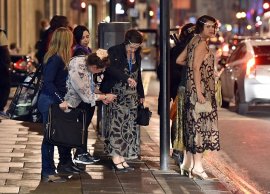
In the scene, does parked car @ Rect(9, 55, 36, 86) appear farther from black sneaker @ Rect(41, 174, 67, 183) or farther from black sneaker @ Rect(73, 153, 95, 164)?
black sneaker @ Rect(41, 174, 67, 183)

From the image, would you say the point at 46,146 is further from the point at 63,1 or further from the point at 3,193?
the point at 63,1

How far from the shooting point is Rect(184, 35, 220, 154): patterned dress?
9.75m

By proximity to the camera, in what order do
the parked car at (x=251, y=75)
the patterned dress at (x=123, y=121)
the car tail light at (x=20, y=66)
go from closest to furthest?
the patterned dress at (x=123, y=121), the parked car at (x=251, y=75), the car tail light at (x=20, y=66)

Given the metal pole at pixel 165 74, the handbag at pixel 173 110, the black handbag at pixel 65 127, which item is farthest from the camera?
the handbag at pixel 173 110

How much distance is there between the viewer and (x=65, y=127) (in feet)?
30.6

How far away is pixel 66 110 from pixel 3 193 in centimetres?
121

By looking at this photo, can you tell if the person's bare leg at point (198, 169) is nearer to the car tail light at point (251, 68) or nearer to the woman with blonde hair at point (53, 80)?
the woman with blonde hair at point (53, 80)

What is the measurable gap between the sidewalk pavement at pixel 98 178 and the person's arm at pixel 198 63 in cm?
102

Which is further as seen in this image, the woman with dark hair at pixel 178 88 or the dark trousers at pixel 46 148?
the woman with dark hair at pixel 178 88

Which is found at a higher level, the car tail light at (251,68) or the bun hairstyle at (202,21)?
the bun hairstyle at (202,21)

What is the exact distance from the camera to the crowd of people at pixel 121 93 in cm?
946

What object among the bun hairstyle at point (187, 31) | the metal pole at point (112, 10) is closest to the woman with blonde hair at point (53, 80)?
the bun hairstyle at point (187, 31)

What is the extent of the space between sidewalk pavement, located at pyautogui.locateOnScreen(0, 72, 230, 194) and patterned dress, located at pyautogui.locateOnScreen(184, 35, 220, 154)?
45 cm

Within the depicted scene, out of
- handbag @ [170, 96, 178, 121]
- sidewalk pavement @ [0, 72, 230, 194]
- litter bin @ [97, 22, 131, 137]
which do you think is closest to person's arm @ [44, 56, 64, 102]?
sidewalk pavement @ [0, 72, 230, 194]
